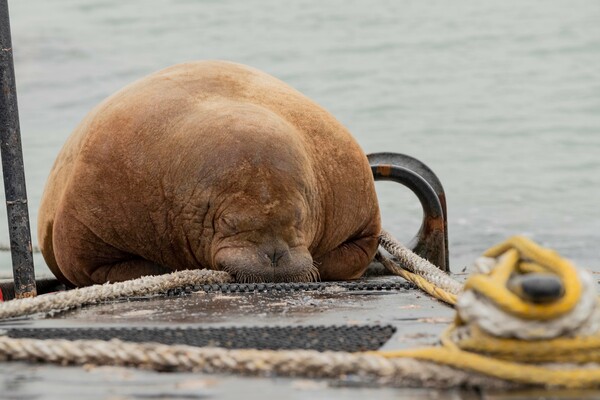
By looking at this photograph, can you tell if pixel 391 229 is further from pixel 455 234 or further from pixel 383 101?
pixel 383 101

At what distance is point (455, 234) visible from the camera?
44.4ft

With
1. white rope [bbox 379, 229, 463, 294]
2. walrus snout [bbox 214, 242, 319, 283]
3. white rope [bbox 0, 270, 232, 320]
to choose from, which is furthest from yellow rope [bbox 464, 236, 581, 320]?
walrus snout [bbox 214, 242, 319, 283]

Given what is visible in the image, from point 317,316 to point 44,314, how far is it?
1076 millimetres

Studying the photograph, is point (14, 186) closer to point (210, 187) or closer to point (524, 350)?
point (210, 187)

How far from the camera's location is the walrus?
5.51m

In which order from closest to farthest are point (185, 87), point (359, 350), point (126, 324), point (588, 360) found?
point (588, 360) → point (359, 350) → point (126, 324) → point (185, 87)

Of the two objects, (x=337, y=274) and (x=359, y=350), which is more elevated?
(x=359, y=350)

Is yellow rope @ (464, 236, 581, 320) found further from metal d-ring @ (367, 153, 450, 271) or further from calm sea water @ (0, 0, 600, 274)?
calm sea water @ (0, 0, 600, 274)

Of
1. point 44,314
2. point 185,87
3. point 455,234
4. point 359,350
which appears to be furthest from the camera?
point 455,234

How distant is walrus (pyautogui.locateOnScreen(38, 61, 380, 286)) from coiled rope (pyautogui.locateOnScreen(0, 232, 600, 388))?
2.28 m

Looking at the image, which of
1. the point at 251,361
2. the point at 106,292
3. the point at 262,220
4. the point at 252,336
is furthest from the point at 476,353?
the point at 262,220

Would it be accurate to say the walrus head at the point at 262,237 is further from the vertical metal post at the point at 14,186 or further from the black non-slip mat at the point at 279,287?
the vertical metal post at the point at 14,186

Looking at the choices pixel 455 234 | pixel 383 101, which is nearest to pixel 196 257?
pixel 455 234

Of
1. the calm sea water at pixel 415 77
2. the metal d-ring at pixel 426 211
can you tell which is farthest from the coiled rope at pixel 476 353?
the calm sea water at pixel 415 77
